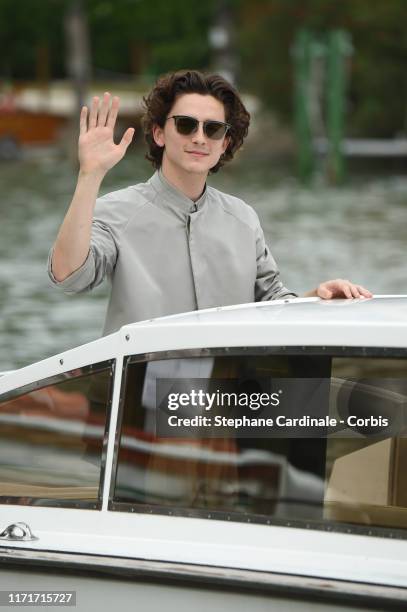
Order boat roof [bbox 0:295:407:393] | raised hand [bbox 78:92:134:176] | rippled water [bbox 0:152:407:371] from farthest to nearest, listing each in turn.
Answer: rippled water [bbox 0:152:407:371] → raised hand [bbox 78:92:134:176] → boat roof [bbox 0:295:407:393]

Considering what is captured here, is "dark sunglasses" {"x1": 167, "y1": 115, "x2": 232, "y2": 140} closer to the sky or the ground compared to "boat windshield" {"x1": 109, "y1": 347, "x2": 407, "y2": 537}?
closer to the sky

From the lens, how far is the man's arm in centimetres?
383

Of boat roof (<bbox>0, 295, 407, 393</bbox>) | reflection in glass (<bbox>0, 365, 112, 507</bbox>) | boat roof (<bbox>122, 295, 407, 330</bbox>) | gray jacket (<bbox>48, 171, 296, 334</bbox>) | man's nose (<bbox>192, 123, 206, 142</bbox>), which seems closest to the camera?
boat roof (<bbox>0, 295, 407, 393</bbox>)

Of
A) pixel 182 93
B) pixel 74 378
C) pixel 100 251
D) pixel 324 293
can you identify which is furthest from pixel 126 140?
pixel 74 378

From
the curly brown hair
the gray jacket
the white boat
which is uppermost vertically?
the curly brown hair

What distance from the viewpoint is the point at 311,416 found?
3396mm

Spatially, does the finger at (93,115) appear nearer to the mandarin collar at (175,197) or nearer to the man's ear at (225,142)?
the mandarin collar at (175,197)

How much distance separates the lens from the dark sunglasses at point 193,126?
4.18 meters

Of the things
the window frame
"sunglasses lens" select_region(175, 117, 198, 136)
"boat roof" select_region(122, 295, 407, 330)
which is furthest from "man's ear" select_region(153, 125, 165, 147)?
the window frame

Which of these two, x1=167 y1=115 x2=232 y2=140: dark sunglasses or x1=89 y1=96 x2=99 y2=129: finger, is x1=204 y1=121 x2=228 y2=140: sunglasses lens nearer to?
x1=167 y1=115 x2=232 y2=140: dark sunglasses

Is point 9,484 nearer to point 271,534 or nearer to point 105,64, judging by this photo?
point 271,534

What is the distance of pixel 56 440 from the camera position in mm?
3633

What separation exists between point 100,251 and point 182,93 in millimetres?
567

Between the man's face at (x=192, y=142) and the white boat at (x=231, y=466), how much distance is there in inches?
27.1
